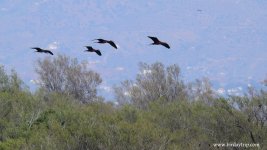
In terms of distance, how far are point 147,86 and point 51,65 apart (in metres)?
13.2

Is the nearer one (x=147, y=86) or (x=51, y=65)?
(x=147, y=86)

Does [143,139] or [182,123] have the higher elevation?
[143,139]

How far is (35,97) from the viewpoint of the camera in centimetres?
4388

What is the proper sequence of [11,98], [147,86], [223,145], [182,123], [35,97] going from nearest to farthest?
[223,145] → [182,123] → [11,98] → [35,97] → [147,86]

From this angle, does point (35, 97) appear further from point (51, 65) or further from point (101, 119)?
point (51, 65)

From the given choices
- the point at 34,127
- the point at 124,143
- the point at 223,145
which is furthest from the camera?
the point at 34,127

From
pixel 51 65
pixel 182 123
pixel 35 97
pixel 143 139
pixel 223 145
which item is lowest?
pixel 51 65

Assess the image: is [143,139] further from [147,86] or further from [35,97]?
[147,86]

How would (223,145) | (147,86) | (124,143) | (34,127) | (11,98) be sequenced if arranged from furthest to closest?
(147,86)
(11,98)
(34,127)
(223,145)
(124,143)

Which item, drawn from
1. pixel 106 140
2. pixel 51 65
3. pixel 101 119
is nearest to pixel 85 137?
pixel 106 140

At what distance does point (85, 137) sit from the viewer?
2802 centimetres

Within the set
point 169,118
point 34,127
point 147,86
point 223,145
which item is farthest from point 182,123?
point 147,86

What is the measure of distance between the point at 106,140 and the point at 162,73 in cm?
4387

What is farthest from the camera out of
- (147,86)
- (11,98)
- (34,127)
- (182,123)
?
(147,86)
